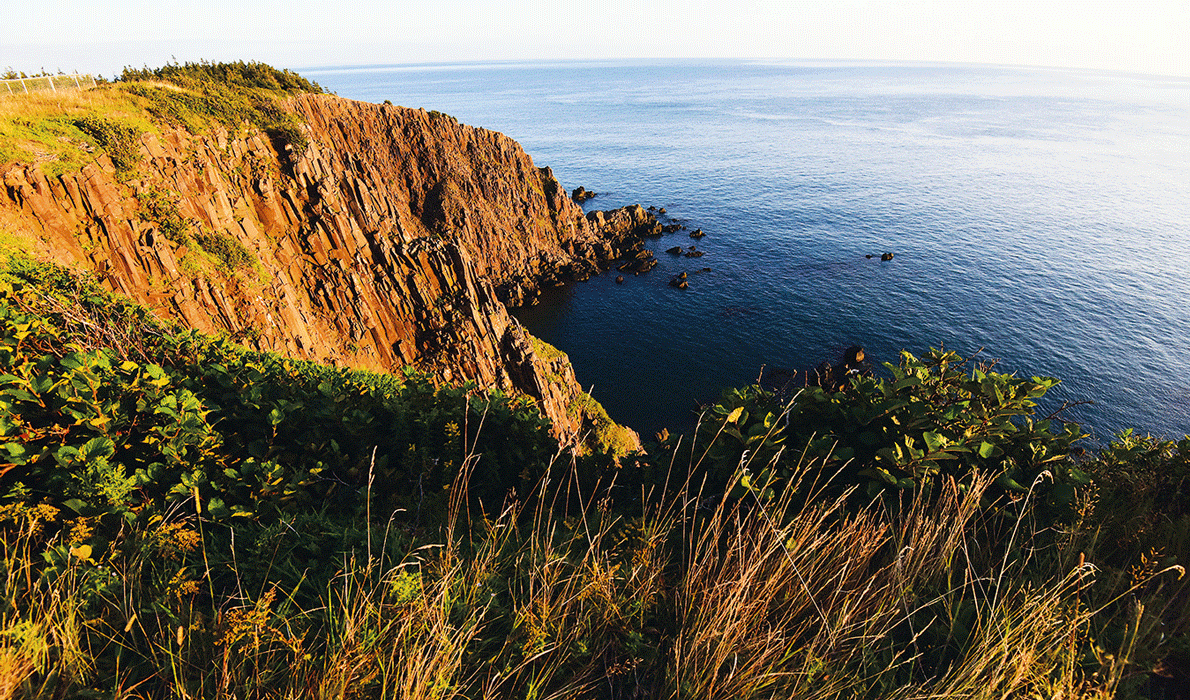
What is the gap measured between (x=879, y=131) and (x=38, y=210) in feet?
660

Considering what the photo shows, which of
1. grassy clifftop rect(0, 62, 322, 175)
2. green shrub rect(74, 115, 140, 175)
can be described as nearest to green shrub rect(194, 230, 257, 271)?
green shrub rect(74, 115, 140, 175)

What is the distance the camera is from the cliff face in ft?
63.2

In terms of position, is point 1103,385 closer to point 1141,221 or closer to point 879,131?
point 1141,221

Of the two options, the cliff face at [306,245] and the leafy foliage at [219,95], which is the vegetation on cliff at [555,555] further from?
the leafy foliage at [219,95]

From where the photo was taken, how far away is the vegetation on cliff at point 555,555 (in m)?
3.35

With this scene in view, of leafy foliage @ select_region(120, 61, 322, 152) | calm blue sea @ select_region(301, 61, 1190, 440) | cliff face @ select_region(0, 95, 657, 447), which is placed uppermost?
leafy foliage @ select_region(120, 61, 322, 152)

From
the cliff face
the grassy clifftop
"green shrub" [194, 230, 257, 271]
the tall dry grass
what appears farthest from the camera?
"green shrub" [194, 230, 257, 271]

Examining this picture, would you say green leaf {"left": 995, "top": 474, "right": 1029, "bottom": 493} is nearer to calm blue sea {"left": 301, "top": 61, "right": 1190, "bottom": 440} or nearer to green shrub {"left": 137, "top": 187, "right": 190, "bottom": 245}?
calm blue sea {"left": 301, "top": 61, "right": 1190, "bottom": 440}

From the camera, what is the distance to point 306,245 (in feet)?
98.6

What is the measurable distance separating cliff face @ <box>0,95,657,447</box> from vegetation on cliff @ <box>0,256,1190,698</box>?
2.02 metres

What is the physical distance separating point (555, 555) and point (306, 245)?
32645mm

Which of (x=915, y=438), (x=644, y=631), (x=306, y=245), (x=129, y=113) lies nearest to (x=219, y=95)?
(x=129, y=113)

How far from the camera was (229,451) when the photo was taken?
5664 millimetres

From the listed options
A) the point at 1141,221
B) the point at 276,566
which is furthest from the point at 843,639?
the point at 1141,221
